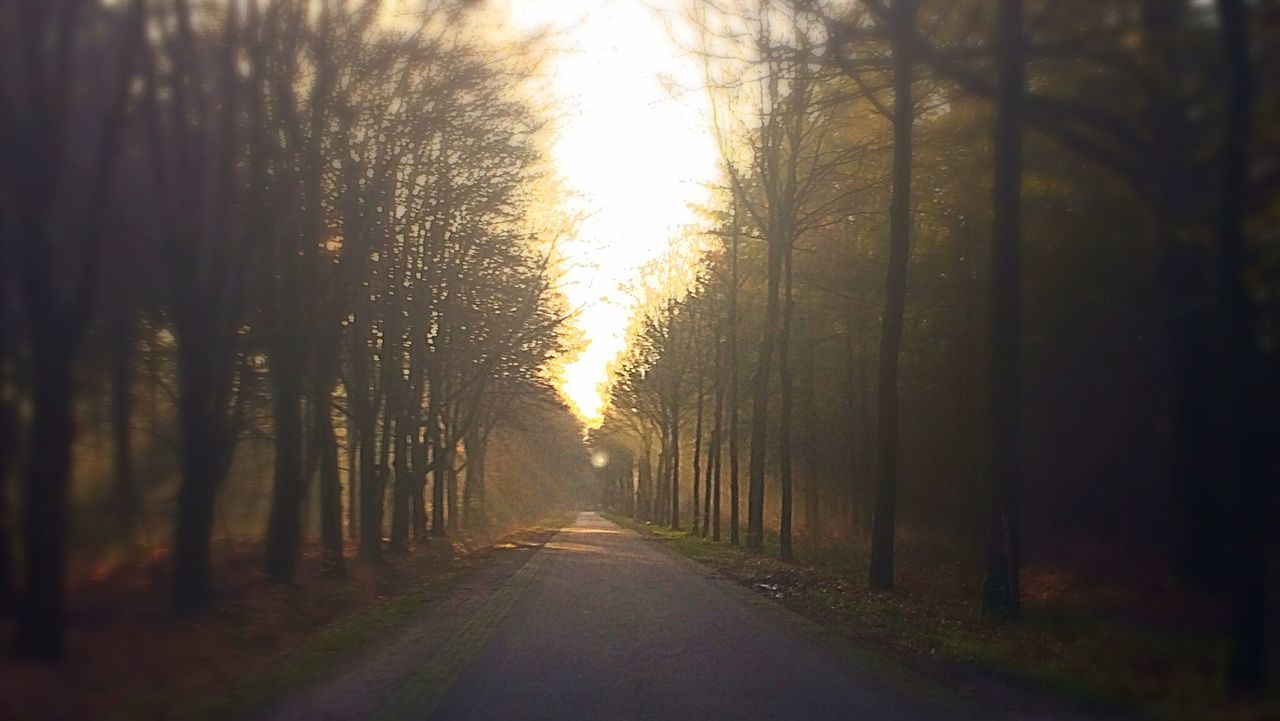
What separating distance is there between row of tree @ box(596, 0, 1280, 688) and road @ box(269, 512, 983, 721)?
308 centimetres

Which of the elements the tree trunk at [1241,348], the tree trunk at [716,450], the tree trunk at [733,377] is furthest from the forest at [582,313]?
the tree trunk at [716,450]

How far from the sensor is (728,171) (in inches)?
1417

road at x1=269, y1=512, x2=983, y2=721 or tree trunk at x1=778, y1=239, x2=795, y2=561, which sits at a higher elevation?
tree trunk at x1=778, y1=239, x2=795, y2=561

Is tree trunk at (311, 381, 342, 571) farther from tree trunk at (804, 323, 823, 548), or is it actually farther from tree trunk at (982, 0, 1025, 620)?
tree trunk at (804, 323, 823, 548)

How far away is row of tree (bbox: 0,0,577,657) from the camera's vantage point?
10.1 m

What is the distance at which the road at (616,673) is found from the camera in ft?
35.8

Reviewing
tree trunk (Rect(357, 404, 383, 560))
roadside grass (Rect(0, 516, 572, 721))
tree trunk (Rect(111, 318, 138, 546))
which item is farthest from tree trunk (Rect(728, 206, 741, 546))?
tree trunk (Rect(111, 318, 138, 546))

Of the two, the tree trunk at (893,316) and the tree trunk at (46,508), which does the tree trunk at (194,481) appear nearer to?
the tree trunk at (46,508)

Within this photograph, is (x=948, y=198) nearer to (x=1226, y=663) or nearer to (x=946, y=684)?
(x=946, y=684)

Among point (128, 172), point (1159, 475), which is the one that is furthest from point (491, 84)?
point (1159, 475)

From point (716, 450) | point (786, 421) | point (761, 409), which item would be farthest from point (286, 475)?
point (716, 450)

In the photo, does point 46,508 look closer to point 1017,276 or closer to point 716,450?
point 1017,276

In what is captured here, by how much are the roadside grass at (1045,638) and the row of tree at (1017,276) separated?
1.38ft

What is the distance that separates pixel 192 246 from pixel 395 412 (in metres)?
19.3
